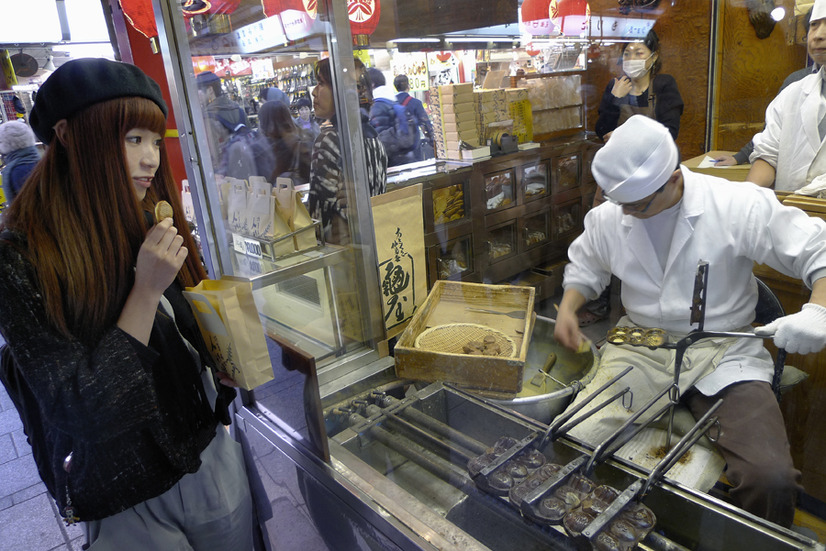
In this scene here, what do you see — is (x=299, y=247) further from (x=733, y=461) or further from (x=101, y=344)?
(x=733, y=461)

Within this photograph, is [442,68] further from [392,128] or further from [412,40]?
[392,128]

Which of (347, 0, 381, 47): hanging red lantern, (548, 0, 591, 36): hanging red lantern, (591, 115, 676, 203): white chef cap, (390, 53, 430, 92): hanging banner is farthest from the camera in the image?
(347, 0, 381, 47): hanging red lantern

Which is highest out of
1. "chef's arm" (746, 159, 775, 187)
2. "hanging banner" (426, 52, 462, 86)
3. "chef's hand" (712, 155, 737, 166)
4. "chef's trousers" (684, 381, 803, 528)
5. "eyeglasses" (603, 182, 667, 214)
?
"hanging banner" (426, 52, 462, 86)

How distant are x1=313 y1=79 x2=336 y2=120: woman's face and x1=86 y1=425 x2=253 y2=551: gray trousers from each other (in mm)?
1096

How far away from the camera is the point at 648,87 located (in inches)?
56.4

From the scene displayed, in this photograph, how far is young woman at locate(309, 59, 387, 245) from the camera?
6.08ft

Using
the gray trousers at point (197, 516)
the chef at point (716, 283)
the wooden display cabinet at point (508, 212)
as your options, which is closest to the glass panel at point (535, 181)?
the wooden display cabinet at point (508, 212)

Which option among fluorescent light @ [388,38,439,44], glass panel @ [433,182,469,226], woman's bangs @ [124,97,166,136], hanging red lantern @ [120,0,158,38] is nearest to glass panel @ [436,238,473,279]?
glass panel @ [433,182,469,226]

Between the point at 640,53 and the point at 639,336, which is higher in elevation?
the point at 640,53

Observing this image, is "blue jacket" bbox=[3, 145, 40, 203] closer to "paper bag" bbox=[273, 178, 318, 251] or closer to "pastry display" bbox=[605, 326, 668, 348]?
"paper bag" bbox=[273, 178, 318, 251]

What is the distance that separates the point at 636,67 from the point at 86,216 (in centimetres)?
140

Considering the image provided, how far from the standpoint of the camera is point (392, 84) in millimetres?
3697

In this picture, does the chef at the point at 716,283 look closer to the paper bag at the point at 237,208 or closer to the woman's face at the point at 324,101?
the woman's face at the point at 324,101

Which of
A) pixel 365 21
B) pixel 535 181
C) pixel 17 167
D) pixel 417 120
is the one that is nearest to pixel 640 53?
Answer: pixel 535 181
